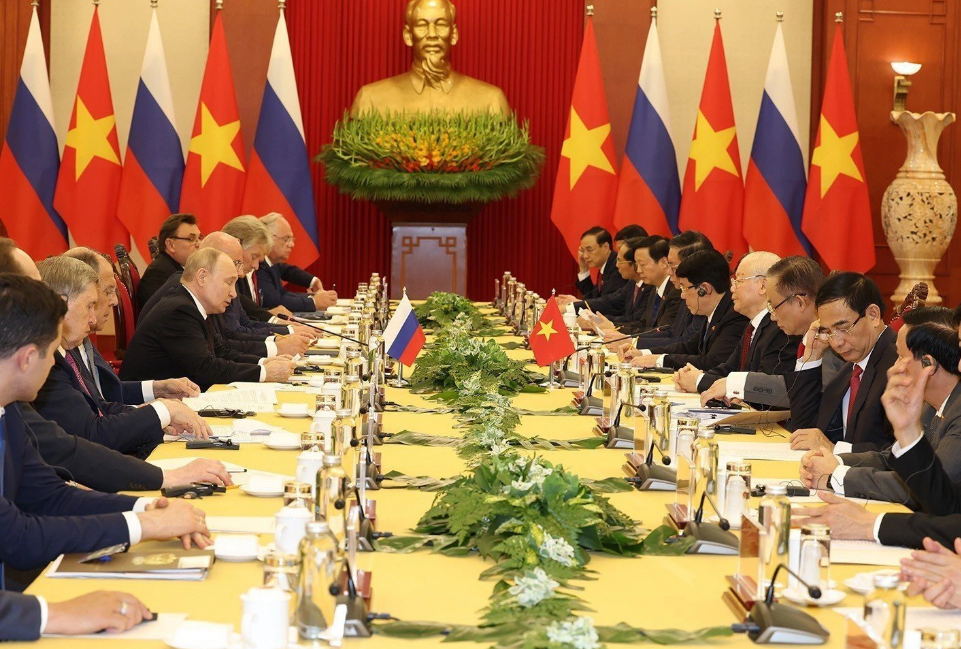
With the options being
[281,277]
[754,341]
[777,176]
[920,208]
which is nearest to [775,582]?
[754,341]

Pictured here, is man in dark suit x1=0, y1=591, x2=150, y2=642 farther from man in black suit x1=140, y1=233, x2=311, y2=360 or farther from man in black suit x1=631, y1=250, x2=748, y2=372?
man in black suit x1=631, y1=250, x2=748, y2=372

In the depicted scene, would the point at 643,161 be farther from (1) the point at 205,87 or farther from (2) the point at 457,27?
(1) the point at 205,87

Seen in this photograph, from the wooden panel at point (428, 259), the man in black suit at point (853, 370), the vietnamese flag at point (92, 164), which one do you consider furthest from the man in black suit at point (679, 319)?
the vietnamese flag at point (92, 164)

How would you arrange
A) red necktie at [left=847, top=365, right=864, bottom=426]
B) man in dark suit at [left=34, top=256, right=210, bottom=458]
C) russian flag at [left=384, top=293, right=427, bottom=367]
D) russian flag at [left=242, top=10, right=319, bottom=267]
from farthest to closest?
russian flag at [left=242, top=10, right=319, bottom=267], russian flag at [left=384, top=293, right=427, bottom=367], red necktie at [left=847, top=365, right=864, bottom=426], man in dark suit at [left=34, top=256, right=210, bottom=458]

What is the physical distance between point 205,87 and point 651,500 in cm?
790

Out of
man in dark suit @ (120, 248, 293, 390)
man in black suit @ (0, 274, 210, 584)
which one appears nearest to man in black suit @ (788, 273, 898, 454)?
man in black suit @ (0, 274, 210, 584)

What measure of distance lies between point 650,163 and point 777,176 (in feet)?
3.36

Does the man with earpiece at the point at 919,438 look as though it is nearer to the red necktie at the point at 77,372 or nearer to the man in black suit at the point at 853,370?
the man in black suit at the point at 853,370

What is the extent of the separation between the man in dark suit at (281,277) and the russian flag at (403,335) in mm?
3889

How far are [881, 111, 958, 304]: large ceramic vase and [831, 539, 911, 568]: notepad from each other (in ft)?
26.2

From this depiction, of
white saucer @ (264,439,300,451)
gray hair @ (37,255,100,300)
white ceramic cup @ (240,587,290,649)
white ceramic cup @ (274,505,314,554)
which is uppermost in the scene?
gray hair @ (37,255,100,300)

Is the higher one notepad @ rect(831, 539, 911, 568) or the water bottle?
the water bottle

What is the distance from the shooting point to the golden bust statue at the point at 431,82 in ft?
34.6

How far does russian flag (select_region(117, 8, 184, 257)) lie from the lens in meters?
9.88
